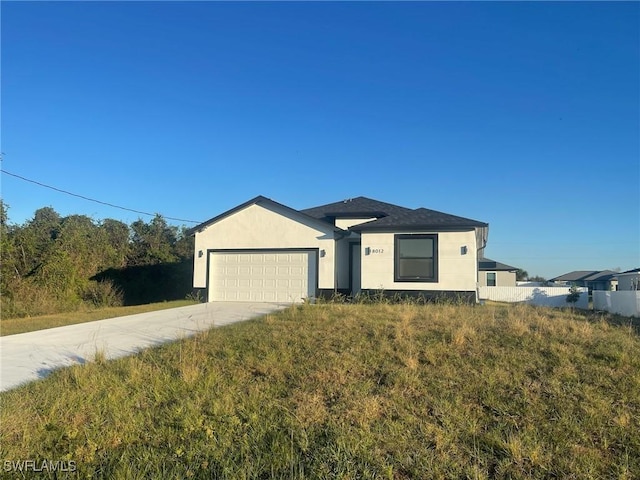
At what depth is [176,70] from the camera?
12992 mm

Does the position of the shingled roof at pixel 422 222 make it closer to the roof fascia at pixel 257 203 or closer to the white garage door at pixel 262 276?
the roof fascia at pixel 257 203

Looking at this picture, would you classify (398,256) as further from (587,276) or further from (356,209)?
(587,276)

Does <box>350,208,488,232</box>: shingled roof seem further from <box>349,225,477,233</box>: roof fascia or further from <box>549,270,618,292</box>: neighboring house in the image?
<box>549,270,618,292</box>: neighboring house

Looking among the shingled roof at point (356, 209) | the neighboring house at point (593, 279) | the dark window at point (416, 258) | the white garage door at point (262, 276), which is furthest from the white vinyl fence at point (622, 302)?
the neighboring house at point (593, 279)

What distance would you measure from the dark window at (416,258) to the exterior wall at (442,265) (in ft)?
0.49

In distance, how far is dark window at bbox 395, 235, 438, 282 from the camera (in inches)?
599

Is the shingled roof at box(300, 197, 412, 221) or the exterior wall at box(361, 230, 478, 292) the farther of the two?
the shingled roof at box(300, 197, 412, 221)

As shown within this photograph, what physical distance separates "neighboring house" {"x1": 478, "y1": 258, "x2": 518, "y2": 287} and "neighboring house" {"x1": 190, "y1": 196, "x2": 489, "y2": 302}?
73.3ft

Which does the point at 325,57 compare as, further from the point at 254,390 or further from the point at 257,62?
the point at 254,390

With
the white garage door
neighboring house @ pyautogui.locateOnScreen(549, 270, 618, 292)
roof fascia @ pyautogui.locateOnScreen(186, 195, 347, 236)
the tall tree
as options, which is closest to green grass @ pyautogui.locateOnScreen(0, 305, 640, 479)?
the white garage door

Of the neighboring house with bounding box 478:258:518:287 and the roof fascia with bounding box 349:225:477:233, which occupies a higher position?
the roof fascia with bounding box 349:225:477:233

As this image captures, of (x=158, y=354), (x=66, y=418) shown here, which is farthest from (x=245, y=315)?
(x=66, y=418)

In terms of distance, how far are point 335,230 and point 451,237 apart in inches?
167

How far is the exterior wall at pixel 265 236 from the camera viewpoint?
1603cm
